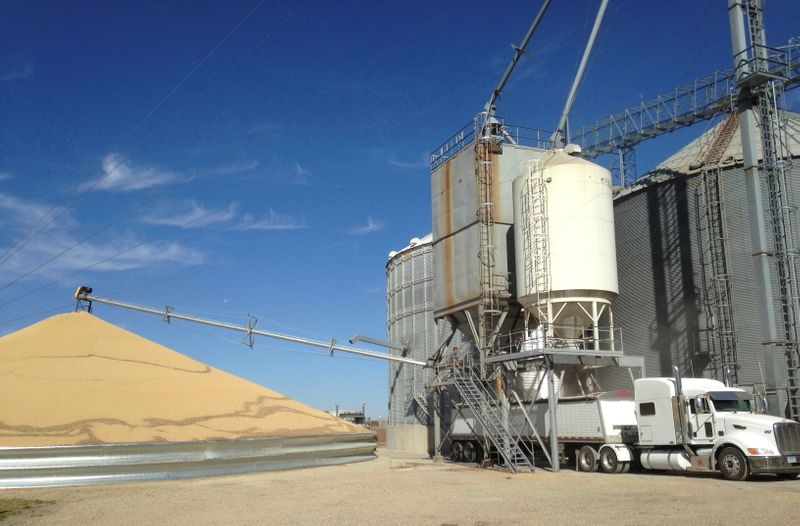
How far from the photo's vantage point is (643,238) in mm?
37250

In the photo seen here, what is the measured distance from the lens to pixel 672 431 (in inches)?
969

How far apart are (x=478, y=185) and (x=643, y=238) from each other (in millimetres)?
9584

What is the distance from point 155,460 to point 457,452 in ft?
49.5

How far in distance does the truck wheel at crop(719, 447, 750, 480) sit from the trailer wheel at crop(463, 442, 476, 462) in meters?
13.3

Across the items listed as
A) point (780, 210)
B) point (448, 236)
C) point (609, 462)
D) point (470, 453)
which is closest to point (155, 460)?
point (470, 453)

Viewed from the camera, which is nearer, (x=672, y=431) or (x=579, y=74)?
(x=672, y=431)

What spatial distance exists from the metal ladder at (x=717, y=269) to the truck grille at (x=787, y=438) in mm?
10227

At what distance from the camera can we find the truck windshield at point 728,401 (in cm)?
2341

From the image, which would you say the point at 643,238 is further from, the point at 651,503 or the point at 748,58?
the point at 651,503

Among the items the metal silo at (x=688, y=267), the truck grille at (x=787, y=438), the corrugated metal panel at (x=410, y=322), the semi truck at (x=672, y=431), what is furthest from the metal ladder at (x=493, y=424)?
the corrugated metal panel at (x=410, y=322)

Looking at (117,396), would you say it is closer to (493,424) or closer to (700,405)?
(493,424)

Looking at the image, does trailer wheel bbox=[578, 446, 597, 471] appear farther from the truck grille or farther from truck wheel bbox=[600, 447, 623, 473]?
the truck grille

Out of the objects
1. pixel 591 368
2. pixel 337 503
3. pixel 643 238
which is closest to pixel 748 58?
pixel 643 238

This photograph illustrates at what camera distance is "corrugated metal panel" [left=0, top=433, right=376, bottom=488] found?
903 inches
